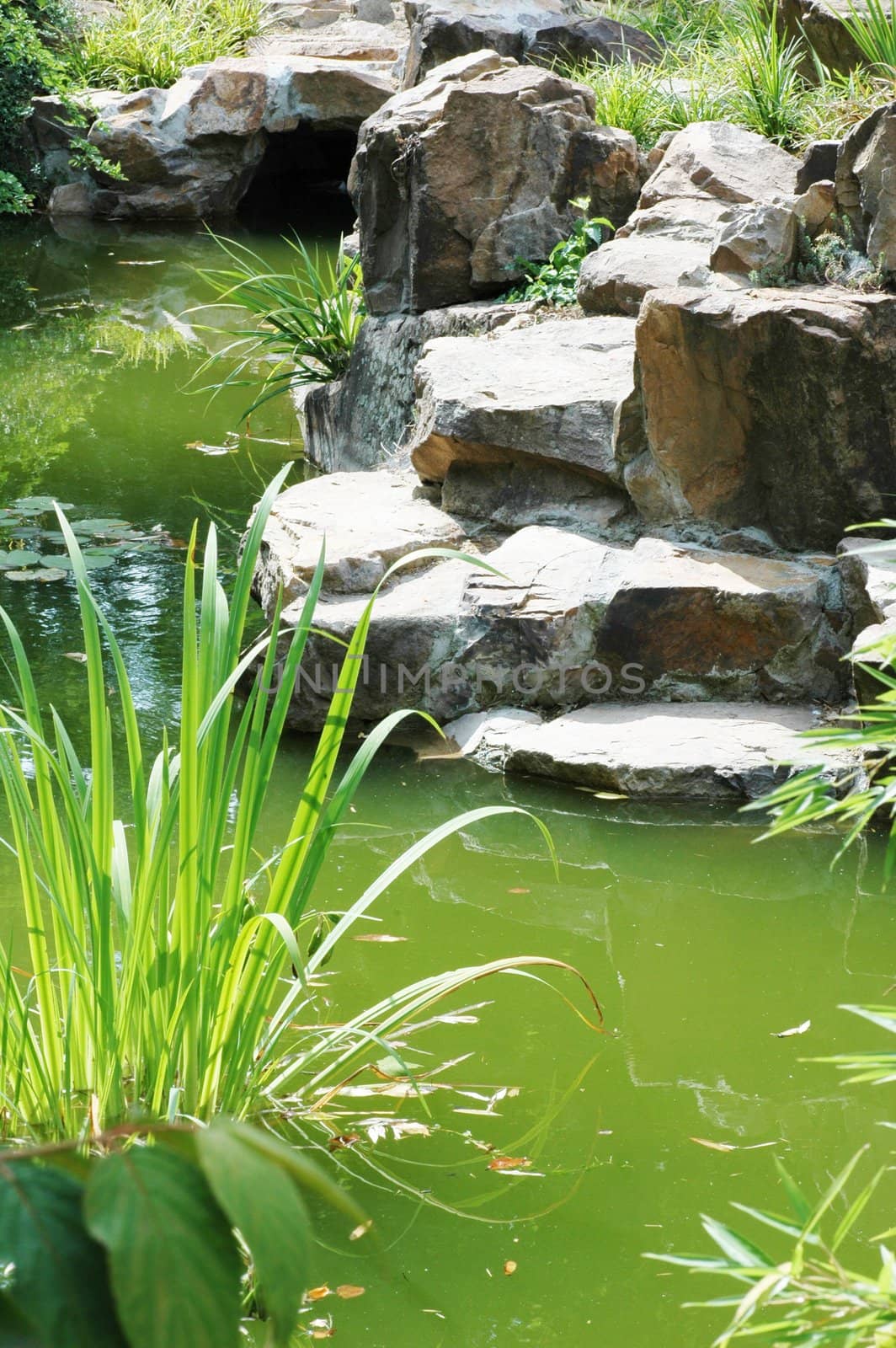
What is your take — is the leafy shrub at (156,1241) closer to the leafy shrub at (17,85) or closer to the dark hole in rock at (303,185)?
the leafy shrub at (17,85)

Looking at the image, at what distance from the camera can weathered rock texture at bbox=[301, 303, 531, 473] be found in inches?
224

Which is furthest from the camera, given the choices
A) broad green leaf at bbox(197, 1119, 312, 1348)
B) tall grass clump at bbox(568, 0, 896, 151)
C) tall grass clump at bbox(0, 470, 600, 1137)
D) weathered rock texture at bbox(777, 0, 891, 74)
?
weathered rock texture at bbox(777, 0, 891, 74)

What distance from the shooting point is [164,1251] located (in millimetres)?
393

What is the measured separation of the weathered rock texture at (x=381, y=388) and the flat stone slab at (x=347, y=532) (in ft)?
1.93

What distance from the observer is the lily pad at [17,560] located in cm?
495

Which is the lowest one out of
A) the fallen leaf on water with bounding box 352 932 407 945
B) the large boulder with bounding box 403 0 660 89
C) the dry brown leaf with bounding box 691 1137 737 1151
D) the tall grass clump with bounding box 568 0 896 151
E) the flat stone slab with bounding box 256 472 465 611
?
the dry brown leaf with bounding box 691 1137 737 1151

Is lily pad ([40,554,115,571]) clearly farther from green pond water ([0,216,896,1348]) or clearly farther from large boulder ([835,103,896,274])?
large boulder ([835,103,896,274])

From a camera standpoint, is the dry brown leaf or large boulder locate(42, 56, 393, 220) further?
large boulder locate(42, 56, 393, 220)

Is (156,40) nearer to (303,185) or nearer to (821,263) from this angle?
(303,185)

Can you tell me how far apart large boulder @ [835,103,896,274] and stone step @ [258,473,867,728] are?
97cm

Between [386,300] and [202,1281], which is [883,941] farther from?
[386,300]

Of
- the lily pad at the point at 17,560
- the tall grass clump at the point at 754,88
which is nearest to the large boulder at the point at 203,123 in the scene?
the tall grass clump at the point at 754,88

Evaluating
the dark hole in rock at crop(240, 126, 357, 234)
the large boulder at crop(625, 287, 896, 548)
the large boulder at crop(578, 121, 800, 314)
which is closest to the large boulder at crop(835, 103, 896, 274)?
the large boulder at crop(625, 287, 896, 548)

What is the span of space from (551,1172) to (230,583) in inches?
125
